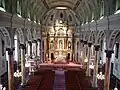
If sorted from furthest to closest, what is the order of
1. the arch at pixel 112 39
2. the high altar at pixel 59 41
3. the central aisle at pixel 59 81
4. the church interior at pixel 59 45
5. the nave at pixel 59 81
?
the high altar at pixel 59 41 < the central aisle at pixel 59 81 < the nave at pixel 59 81 < the church interior at pixel 59 45 < the arch at pixel 112 39

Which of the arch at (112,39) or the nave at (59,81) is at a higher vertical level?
the arch at (112,39)

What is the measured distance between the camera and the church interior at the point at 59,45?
1675 cm

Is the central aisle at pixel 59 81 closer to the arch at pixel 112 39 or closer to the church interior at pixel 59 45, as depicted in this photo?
the church interior at pixel 59 45

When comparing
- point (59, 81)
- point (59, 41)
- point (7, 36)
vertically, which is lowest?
point (59, 81)

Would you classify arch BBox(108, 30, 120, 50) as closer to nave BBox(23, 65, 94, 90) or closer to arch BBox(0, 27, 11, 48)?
nave BBox(23, 65, 94, 90)

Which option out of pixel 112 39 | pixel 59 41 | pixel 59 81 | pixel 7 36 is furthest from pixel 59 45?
pixel 112 39

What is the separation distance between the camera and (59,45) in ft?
137

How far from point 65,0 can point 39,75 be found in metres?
11.8

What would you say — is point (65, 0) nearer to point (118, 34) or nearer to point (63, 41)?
point (63, 41)

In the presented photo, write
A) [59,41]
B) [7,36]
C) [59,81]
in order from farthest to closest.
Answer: [59,41]
[59,81]
[7,36]

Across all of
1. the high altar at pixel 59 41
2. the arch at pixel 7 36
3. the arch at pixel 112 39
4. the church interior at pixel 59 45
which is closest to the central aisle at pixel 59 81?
the church interior at pixel 59 45

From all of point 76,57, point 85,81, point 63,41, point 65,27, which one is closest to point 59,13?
point 65,27

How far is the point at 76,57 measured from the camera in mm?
40219

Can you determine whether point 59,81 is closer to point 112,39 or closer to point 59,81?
point 59,81
